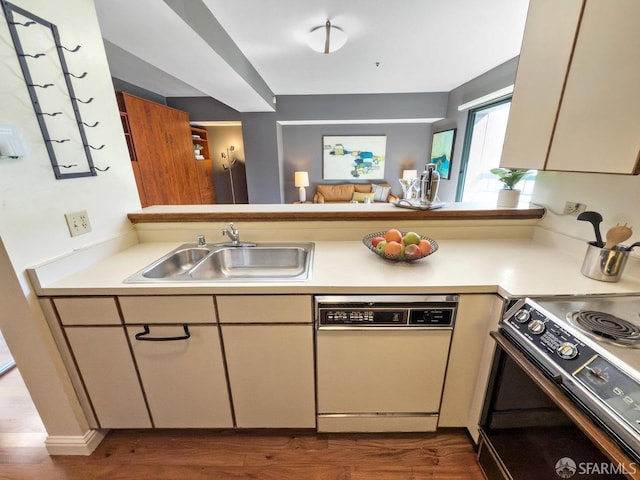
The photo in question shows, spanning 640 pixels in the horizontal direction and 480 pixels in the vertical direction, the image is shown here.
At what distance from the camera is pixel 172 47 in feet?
6.48

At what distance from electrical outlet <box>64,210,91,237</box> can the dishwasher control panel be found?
1.11m

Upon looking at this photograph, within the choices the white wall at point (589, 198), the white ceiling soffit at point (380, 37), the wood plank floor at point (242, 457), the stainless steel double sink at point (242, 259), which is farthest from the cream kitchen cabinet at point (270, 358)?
the white ceiling soffit at point (380, 37)

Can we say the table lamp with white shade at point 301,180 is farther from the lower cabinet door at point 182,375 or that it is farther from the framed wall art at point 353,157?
the lower cabinet door at point 182,375

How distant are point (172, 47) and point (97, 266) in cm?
177

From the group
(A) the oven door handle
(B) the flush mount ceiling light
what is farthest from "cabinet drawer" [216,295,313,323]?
(B) the flush mount ceiling light

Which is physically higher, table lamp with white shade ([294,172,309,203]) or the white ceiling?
the white ceiling

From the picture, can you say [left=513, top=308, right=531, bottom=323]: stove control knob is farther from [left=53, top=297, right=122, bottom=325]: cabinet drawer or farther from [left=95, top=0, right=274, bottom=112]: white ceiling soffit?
[left=95, top=0, right=274, bottom=112]: white ceiling soffit

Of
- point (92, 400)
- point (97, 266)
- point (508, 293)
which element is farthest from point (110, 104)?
point (508, 293)

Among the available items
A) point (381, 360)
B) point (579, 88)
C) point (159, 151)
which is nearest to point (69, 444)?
point (381, 360)

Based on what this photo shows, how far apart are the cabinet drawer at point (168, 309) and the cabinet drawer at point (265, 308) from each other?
60mm

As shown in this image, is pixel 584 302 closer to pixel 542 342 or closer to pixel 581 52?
pixel 542 342

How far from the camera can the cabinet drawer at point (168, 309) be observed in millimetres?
1025

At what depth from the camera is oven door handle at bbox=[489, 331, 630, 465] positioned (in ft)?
1.89

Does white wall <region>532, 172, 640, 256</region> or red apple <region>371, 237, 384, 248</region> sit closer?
white wall <region>532, 172, 640, 256</region>
